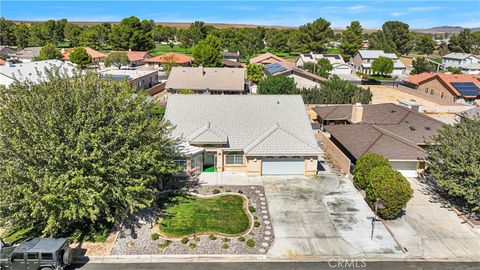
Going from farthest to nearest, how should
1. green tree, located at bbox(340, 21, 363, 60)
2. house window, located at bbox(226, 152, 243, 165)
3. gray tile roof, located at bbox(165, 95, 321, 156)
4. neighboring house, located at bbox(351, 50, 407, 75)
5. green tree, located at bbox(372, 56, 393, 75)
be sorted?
green tree, located at bbox(340, 21, 363, 60) < neighboring house, located at bbox(351, 50, 407, 75) < green tree, located at bbox(372, 56, 393, 75) < house window, located at bbox(226, 152, 243, 165) < gray tile roof, located at bbox(165, 95, 321, 156)

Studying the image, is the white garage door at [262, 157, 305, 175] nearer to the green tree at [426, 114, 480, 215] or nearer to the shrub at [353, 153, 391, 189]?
the shrub at [353, 153, 391, 189]

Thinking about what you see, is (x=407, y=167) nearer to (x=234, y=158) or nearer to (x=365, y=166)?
(x=365, y=166)

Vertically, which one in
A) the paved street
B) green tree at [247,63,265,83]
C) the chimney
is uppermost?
green tree at [247,63,265,83]

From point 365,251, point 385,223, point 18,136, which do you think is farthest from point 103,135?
point 385,223

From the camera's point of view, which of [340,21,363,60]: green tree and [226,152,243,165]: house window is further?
[340,21,363,60]: green tree

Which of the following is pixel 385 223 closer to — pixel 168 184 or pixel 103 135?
pixel 168 184

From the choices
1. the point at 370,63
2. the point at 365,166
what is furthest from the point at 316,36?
the point at 365,166

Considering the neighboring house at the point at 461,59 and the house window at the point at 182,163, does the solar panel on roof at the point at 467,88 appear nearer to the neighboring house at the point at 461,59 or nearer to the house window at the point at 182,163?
the neighboring house at the point at 461,59

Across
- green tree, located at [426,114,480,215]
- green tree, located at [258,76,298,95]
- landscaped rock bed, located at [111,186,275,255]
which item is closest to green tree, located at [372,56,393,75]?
green tree, located at [258,76,298,95]
